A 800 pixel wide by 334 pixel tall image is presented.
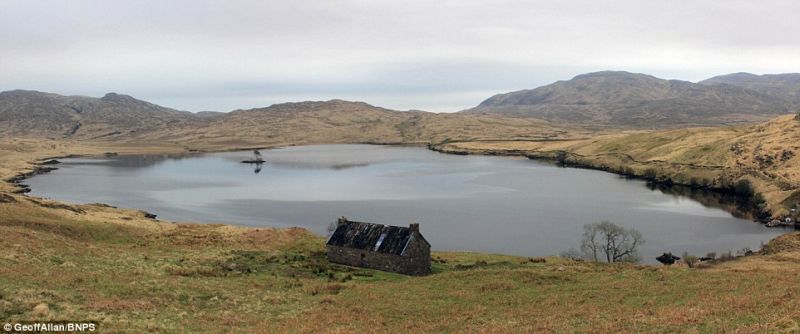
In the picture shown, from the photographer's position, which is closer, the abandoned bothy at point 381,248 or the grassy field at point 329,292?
the grassy field at point 329,292

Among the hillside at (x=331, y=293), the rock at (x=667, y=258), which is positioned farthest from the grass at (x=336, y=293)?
the rock at (x=667, y=258)

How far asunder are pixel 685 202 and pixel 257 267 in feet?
328

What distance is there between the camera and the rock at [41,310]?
79.8 ft

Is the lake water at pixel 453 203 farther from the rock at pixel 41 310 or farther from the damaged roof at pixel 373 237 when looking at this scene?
the rock at pixel 41 310

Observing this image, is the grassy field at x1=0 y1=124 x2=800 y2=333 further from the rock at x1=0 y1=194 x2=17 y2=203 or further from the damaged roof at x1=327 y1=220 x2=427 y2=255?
the rock at x1=0 y1=194 x2=17 y2=203

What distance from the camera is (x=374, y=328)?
92.5ft

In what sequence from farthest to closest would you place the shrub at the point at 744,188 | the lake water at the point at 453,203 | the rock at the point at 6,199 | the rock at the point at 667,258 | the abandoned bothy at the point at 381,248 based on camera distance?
the shrub at the point at 744,188, the lake water at the point at 453,203, the rock at the point at 6,199, the rock at the point at 667,258, the abandoned bothy at the point at 381,248

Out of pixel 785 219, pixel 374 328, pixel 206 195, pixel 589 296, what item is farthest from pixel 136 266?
pixel 785 219

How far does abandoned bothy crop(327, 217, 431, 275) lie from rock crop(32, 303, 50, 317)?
34.9m

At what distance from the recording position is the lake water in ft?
276

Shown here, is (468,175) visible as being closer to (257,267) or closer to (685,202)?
(685,202)

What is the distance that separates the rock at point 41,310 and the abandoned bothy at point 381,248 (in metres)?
34.9

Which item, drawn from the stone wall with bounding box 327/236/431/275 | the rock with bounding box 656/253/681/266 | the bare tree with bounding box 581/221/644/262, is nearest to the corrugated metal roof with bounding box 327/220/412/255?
the stone wall with bounding box 327/236/431/275

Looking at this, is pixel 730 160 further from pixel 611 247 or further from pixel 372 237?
pixel 372 237
